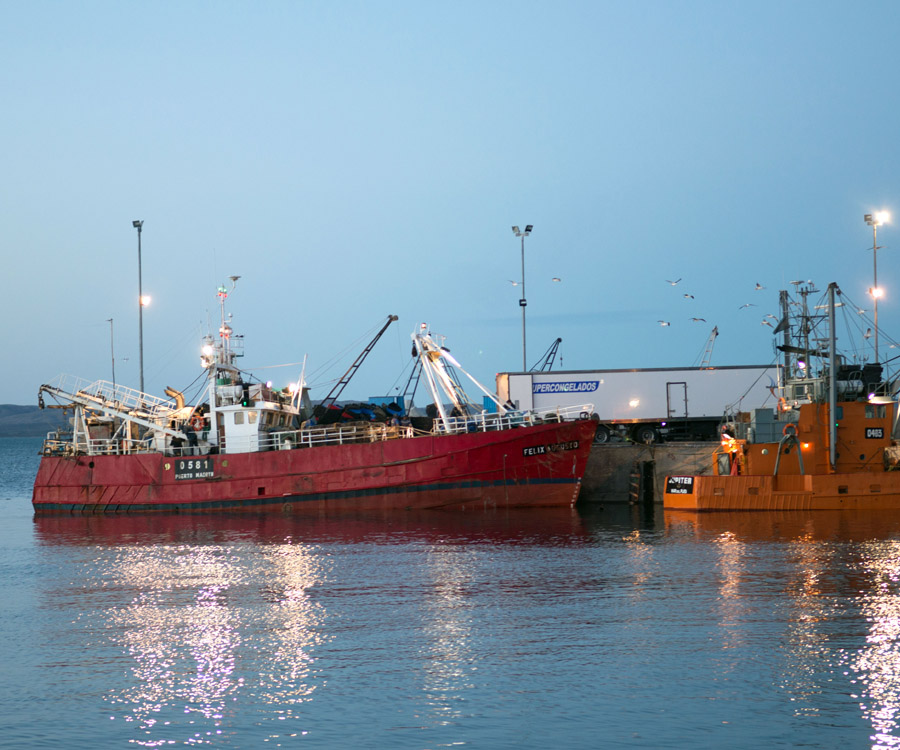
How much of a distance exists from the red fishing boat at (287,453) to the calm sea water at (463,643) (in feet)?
22.1

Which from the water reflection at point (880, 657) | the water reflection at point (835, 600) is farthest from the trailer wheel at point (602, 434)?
the water reflection at point (880, 657)

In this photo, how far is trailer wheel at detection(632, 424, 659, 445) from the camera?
46.0 m

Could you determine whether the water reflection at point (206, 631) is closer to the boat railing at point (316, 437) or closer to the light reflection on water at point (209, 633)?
the light reflection on water at point (209, 633)

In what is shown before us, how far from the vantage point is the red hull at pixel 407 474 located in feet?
122

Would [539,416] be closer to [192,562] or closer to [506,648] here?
[192,562]

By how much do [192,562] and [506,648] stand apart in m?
→ 13.6

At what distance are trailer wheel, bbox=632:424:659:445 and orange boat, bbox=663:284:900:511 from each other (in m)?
8.86

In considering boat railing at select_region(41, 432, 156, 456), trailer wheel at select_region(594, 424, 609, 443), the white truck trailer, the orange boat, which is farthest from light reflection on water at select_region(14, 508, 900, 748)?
the white truck trailer

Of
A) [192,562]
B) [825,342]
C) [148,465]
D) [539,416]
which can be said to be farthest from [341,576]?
[825,342]

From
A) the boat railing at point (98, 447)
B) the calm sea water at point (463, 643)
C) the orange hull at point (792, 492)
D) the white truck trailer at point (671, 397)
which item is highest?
the white truck trailer at point (671, 397)

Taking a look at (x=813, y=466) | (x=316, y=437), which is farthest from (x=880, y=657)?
Result: (x=316, y=437)

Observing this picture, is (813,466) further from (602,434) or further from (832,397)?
(602,434)

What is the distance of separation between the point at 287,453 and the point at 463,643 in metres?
22.5

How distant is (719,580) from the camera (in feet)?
74.4
